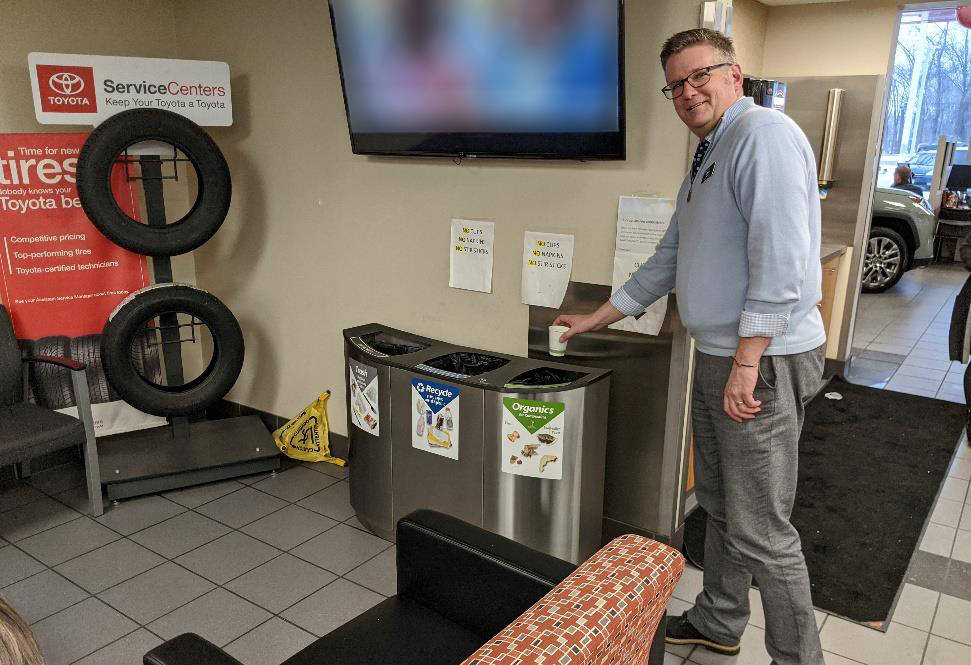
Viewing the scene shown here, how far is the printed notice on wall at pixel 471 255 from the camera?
294cm

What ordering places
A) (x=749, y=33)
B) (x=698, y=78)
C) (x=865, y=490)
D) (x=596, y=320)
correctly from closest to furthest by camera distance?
(x=698, y=78) < (x=596, y=320) < (x=865, y=490) < (x=749, y=33)

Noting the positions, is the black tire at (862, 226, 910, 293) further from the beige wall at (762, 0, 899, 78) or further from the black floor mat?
the beige wall at (762, 0, 899, 78)

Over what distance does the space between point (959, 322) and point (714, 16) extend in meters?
2.28

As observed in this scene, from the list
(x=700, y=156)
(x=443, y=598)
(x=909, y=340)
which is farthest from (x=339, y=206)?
(x=909, y=340)

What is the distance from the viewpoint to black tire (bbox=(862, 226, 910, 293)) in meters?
7.23

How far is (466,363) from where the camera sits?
9.50 feet

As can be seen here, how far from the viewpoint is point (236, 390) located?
13.5 ft

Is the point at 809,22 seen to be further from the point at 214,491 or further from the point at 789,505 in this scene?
the point at 214,491

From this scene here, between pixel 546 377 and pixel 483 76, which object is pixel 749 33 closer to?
pixel 483 76

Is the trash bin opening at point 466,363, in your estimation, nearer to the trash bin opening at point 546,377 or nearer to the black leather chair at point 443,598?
the trash bin opening at point 546,377

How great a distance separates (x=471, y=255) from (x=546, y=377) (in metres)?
0.62

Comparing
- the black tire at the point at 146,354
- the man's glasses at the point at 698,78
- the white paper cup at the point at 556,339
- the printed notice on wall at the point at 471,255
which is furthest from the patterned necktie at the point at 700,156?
the black tire at the point at 146,354

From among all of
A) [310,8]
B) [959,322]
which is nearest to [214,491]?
[310,8]

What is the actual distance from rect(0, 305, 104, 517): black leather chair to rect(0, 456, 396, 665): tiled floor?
29 cm
